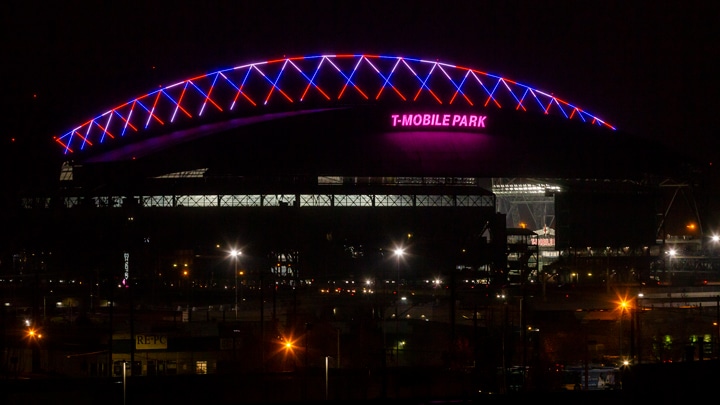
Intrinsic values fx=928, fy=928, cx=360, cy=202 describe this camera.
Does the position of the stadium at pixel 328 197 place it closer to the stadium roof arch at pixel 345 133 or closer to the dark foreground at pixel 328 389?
the stadium roof arch at pixel 345 133

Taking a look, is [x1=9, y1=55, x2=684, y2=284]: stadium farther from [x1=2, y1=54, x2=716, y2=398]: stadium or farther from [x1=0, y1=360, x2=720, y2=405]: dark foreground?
[x1=0, y1=360, x2=720, y2=405]: dark foreground

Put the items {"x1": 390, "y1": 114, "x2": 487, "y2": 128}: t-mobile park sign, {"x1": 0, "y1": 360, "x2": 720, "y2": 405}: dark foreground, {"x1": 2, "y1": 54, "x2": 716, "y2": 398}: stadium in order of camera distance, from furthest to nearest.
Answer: {"x1": 390, "y1": 114, "x2": 487, "y2": 128}: t-mobile park sign, {"x1": 2, "y1": 54, "x2": 716, "y2": 398}: stadium, {"x1": 0, "y1": 360, "x2": 720, "y2": 405}: dark foreground

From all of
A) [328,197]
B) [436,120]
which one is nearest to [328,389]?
[328,197]

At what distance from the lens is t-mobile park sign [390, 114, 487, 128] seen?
68500 mm

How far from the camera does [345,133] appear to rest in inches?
2653

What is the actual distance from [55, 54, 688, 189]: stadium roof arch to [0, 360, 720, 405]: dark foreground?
3666cm

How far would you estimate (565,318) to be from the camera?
3862 centimetres

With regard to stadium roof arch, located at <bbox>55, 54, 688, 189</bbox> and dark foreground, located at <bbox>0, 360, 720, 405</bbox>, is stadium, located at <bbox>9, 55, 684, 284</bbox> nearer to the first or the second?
stadium roof arch, located at <bbox>55, 54, 688, 189</bbox>

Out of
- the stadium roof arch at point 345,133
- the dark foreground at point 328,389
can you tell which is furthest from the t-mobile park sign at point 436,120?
the dark foreground at point 328,389

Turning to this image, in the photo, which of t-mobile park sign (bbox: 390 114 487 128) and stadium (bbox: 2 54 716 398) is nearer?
stadium (bbox: 2 54 716 398)

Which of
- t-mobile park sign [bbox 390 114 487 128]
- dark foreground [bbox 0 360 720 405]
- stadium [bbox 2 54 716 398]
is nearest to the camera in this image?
dark foreground [bbox 0 360 720 405]

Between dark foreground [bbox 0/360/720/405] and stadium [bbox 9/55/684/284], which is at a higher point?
stadium [bbox 9/55/684/284]

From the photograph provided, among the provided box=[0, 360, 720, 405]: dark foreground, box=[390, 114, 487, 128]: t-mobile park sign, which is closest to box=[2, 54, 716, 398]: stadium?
box=[390, 114, 487, 128]: t-mobile park sign

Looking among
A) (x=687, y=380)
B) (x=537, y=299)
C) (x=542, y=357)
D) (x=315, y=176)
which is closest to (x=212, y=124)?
(x=315, y=176)
